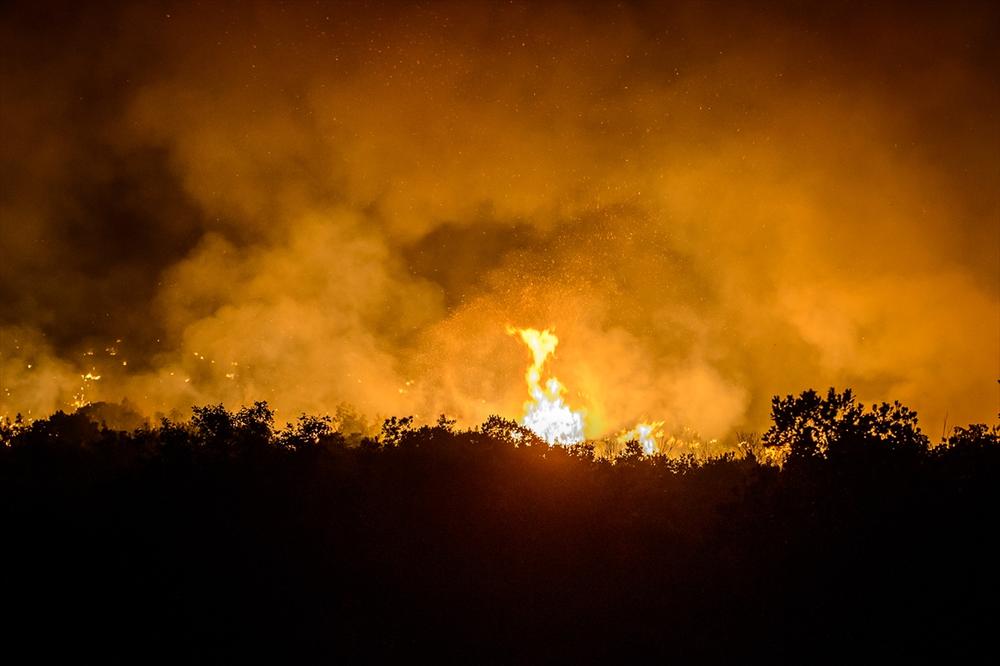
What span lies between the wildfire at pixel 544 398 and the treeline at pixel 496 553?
2700cm

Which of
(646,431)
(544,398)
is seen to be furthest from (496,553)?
(544,398)

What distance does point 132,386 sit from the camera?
39656 millimetres

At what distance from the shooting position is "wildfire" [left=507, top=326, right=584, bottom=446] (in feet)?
135

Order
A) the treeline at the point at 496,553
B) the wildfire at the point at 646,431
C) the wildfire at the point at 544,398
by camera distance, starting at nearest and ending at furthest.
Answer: the treeline at the point at 496,553
the wildfire at the point at 646,431
the wildfire at the point at 544,398

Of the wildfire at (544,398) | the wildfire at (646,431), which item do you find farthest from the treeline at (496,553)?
the wildfire at (544,398)

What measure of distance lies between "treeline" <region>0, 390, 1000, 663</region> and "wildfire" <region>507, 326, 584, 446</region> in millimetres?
26996

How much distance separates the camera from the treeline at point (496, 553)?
900cm

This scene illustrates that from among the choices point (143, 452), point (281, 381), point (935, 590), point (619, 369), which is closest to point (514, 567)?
point (935, 590)

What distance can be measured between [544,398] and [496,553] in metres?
32.4

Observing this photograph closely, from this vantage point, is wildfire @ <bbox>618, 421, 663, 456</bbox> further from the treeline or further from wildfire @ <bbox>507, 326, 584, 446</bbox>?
the treeline

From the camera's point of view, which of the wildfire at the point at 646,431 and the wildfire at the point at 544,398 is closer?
the wildfire at the point at 646,431

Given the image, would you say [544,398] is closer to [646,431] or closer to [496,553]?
[646,431]

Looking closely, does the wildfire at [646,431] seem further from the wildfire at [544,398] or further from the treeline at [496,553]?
the treeline at [496,553]

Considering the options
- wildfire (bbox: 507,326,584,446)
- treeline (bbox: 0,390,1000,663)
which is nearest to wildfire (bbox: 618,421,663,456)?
wildfire (bbox: 507,326,584,446)
